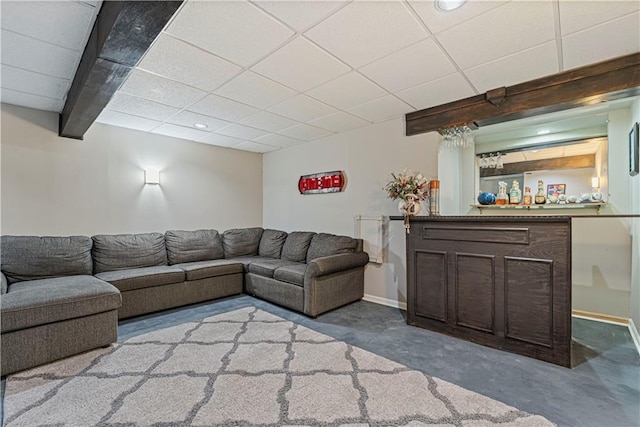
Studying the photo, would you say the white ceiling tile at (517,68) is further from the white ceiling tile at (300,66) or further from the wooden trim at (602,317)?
the wooden trim at (602,317)

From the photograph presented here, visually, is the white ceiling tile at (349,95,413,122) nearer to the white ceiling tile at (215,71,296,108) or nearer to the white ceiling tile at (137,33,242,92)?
the white ceiling tile at (215,71,296,108)

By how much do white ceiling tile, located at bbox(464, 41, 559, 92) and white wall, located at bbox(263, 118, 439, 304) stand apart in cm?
85

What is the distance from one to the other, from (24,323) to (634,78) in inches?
201

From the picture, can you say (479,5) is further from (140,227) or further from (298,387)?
(140,227)

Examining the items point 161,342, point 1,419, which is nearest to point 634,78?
point 161,342

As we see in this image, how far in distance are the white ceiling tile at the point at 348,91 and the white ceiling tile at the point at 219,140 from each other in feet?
6.96

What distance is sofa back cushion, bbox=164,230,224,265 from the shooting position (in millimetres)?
4282

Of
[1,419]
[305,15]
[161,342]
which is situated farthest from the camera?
[161,342]

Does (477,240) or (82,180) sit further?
(82,180)

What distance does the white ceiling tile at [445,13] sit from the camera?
1.76 metres

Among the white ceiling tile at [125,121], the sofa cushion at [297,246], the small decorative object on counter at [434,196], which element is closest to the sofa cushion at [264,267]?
the sofa cushion at [297,246]

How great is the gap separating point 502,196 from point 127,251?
4892mm

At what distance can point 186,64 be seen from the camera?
2.45m

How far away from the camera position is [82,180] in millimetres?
3830
